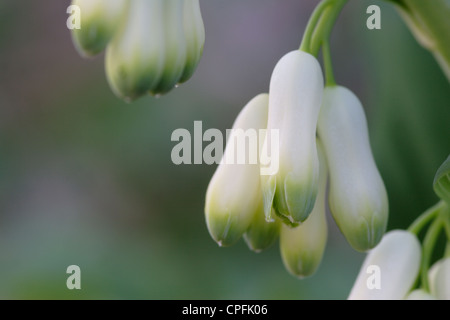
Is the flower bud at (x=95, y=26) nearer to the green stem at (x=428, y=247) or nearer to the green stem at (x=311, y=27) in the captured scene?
the green stem at (x=311, y=27)

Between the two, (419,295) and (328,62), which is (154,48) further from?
(419,295)

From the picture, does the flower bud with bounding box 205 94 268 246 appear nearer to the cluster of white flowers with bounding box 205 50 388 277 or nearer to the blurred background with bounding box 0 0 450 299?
the cluster of white flowers with bounding box 205 50 388 277

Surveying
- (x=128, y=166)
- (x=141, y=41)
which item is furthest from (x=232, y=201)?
(x=128, y=166)

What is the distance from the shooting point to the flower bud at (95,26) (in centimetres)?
54

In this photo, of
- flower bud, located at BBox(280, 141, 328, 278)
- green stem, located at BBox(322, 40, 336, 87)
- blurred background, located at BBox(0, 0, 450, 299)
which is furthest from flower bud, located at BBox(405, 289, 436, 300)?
blurred background, located at BBox(0, 0, 450, 299)

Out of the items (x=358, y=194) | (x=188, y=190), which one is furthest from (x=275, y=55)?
(x=358, y=194)

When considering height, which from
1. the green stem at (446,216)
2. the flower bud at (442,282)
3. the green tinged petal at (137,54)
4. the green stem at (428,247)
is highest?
the green tinged petal at (137,54)

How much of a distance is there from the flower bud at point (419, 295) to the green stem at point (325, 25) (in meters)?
0.25

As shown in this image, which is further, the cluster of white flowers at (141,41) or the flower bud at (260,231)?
the flower bud at (260,231)

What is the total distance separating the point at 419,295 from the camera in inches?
27.5

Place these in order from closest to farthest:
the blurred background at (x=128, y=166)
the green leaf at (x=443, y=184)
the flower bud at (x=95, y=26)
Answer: the flower bud at (x=95, y=26), the green leaf at (x=443, y=184), the blurred background at (x=128, y=166)

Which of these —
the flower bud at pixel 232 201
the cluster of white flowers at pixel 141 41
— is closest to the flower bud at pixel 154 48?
the cluster of white flowers at pixel 141 41

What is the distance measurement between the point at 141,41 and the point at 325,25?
20cm

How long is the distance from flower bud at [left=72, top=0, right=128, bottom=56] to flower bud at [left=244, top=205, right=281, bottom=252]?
0.21m
